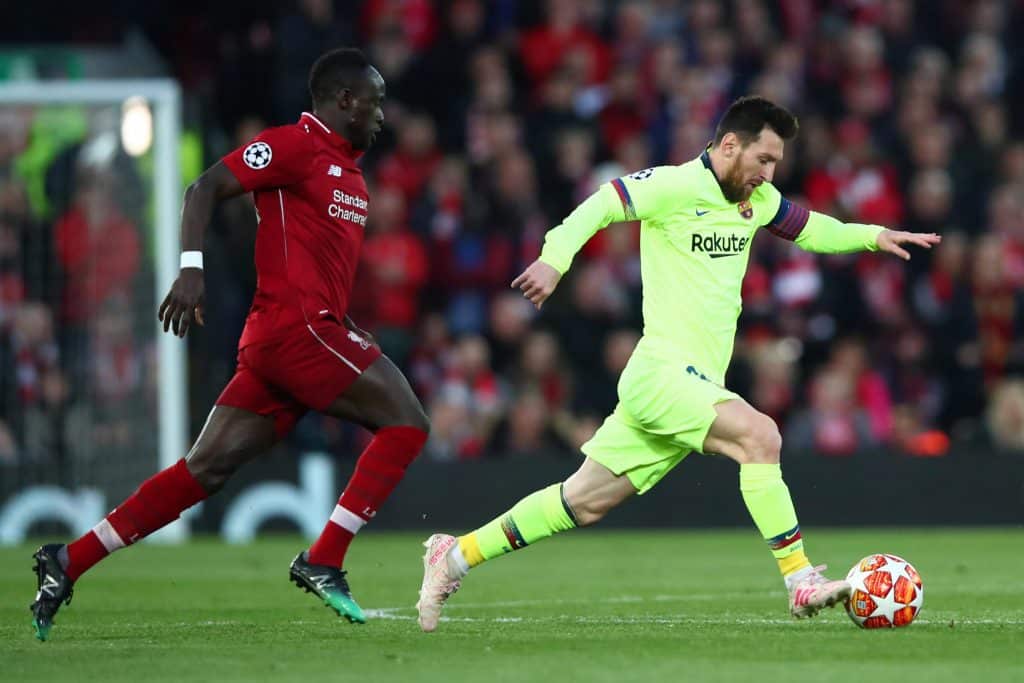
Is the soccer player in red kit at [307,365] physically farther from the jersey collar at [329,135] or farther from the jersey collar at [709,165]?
the jersey collar at [709,165]

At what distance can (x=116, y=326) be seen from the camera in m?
15.5

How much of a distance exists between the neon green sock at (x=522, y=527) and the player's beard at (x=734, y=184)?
1379 mm

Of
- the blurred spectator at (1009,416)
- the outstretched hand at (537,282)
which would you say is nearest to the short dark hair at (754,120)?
the outstretched hand at (537,282)

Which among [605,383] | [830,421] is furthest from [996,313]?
[605,383]

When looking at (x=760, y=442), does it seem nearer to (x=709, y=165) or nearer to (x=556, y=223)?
(x=709, y=165)

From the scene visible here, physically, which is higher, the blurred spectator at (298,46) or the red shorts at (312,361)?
the blurred spectator at (298,46)

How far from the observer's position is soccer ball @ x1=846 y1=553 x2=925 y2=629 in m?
7.15

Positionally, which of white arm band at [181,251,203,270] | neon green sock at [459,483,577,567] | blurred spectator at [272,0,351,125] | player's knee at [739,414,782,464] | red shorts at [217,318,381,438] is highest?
blurred spectator at [272,0,351,125]

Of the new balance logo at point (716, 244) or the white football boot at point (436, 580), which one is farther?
the new balance logo at point (716, 244)

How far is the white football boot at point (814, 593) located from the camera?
6.89m

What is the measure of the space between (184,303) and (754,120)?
239cm

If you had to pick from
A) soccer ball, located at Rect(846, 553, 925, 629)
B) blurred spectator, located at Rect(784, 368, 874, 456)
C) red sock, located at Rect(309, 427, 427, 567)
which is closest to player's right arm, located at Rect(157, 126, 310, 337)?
red sock, located at Rect(309, 427, 427, 567)

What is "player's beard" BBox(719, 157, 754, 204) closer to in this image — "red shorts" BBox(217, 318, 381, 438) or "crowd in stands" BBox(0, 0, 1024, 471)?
"red shorts" BBox(217, 318, 381, 438)

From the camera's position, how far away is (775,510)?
7.22 m
